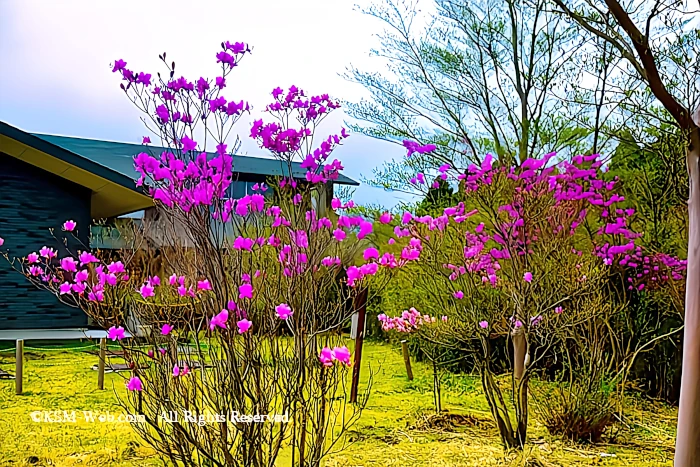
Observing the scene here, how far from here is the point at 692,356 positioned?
1265 millimetres

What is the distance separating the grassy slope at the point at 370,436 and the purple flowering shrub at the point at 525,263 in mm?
163

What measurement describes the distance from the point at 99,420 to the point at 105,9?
1576 millimetres

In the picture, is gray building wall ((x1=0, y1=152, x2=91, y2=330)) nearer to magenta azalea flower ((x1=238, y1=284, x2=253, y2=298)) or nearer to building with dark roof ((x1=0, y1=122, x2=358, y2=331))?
building with dark roof ((x1=0, y1=122, x2=358, y2=331))

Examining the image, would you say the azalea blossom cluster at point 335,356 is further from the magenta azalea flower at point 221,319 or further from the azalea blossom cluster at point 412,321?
the azalea blossom cluster at point 412,321

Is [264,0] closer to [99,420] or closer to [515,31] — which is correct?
[515,31]

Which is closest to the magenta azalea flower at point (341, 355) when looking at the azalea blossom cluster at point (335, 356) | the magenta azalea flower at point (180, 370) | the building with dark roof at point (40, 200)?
the azalea blossom cluster at point (335, 356)

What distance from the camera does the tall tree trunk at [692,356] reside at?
126 cm

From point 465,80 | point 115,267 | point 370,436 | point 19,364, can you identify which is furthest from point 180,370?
point 465,80

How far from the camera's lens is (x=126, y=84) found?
130 centimetres

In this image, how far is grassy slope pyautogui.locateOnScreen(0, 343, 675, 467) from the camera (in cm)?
193

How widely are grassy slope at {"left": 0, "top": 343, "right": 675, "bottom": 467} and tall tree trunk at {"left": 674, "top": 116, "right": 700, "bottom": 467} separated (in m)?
0.80

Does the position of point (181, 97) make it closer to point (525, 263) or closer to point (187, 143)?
point (187, 143)

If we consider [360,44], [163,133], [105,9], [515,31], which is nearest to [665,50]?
[515,31]

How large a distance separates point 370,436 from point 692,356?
51.9 inches
